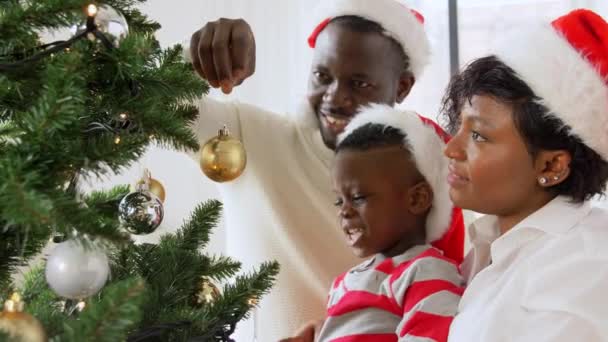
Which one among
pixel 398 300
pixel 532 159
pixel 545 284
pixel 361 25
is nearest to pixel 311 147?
pixel 361 25

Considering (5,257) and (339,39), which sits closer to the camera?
(5,257)

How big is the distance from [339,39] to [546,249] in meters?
0.73

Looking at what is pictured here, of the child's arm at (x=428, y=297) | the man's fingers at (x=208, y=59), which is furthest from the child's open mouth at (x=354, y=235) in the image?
the man's fingers at (x=208, y=59)

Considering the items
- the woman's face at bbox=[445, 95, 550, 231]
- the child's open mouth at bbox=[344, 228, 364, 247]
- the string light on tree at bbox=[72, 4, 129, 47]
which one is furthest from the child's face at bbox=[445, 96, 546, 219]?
the string light on tree at bbox=[72, 4, 129, 47]

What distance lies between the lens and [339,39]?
158cm

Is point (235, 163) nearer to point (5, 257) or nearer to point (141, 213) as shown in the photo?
point (141, 213)

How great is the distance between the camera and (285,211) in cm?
160

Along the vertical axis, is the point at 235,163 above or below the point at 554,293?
above

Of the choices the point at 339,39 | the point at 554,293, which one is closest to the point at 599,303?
the point at 554,293

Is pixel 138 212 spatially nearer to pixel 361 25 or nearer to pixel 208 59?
pixel 208 59

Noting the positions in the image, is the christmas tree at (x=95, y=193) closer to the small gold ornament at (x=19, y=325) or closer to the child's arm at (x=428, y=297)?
the small gold ornament at (x=19, y=325)

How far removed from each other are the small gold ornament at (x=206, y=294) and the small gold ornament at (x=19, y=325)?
0.32 metres

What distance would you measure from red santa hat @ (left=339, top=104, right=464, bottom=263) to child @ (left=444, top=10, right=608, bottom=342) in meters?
0.19

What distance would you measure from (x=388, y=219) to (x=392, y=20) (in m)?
0.54
